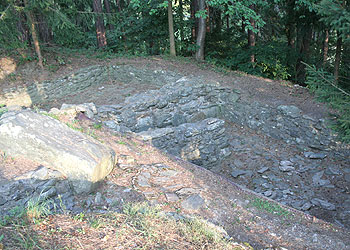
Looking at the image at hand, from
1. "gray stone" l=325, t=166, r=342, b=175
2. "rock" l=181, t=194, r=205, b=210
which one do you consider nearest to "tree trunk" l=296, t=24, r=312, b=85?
"gray stone" l=325, t=166, r=342, b=175

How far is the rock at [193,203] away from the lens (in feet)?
13.2

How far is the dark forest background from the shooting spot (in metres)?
10.1

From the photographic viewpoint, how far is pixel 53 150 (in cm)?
379

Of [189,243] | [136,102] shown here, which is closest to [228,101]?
[136,102]

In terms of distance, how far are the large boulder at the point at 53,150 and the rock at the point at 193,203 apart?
143 cm

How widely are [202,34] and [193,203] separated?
10.4 m

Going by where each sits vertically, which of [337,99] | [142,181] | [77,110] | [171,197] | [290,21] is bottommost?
[171,197]

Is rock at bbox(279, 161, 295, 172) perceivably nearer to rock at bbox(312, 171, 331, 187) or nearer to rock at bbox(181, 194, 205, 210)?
rock at bbox(312, 171, 331, 187)

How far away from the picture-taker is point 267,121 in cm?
894

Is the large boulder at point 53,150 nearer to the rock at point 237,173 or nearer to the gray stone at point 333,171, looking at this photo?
the rock at point 237,173

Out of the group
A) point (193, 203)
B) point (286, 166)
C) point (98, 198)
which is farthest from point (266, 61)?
point (98, 198)

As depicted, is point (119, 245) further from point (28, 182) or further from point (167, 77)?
point (167, 77)

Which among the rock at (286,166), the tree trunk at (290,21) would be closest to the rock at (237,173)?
the rock at (286,166)

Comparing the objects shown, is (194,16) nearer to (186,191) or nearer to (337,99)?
(337,99)
